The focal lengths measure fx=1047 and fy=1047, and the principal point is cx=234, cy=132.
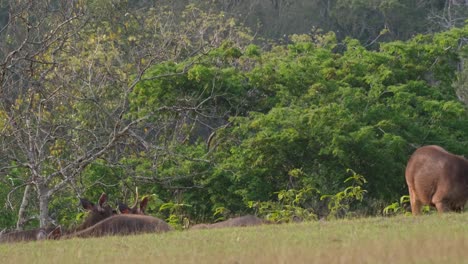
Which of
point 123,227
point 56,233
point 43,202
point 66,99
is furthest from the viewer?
point 66,99

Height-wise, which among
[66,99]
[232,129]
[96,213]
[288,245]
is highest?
[66,99]

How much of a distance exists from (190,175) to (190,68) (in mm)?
2892

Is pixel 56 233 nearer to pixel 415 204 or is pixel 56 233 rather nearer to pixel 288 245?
pixel 288 245

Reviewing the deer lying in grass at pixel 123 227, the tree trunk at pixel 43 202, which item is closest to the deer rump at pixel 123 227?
the deer lying in grass at pixel 123 227

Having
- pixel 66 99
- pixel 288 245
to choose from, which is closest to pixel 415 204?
pixel 288 245

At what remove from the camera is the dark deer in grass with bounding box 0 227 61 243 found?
11.5 metres

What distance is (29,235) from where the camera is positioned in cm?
1204

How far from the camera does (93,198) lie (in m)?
19.0

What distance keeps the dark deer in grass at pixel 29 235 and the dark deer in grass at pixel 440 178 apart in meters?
4.46

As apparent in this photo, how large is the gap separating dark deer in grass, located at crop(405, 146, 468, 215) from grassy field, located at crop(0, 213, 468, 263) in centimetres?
188

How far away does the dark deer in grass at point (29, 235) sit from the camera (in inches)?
452

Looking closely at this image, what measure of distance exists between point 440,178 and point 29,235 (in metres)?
4.89

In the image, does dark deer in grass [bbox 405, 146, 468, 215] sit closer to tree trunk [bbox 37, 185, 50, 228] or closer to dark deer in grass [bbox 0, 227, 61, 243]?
dark deer in grass [bbox 0, 227, 61, 243]

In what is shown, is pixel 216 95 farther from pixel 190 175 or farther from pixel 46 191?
pixel 46 191
